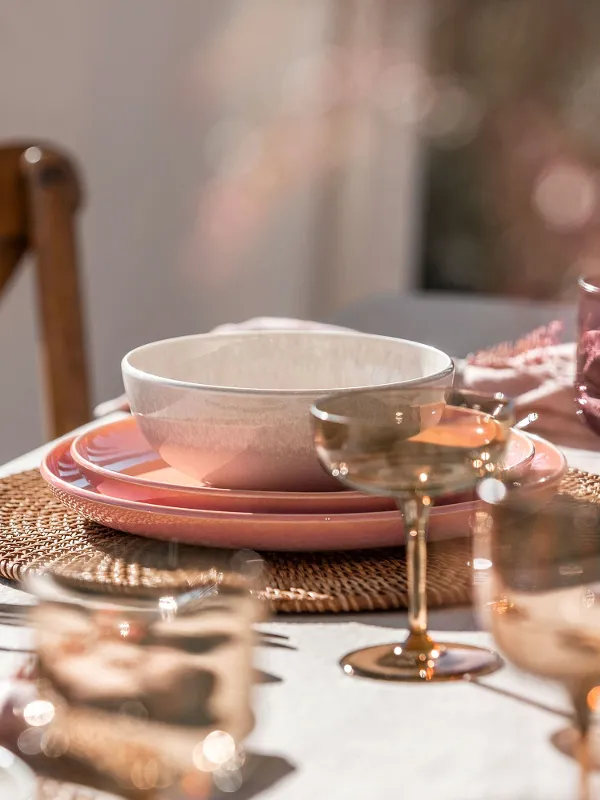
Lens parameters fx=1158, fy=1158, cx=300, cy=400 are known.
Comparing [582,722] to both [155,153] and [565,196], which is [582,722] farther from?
[565,196]

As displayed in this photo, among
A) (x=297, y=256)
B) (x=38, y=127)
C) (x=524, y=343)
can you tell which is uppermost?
(x=38, y=127)

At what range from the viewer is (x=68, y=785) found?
1.31ft

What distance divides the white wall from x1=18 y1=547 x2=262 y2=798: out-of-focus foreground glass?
199 cm

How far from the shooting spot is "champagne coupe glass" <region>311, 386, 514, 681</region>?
1.68ft

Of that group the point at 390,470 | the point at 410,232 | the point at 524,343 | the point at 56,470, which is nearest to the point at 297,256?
the point at 410,232

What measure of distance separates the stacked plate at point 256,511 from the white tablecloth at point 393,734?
9cm

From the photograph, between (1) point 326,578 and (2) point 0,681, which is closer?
(2) point 0,681

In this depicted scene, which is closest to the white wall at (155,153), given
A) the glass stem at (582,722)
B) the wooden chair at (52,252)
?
the wooden chair at (52,252)

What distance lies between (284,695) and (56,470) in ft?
1.06

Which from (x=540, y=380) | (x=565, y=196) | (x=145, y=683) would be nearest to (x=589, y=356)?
(x=540, y=380)

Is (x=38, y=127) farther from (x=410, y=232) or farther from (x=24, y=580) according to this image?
(x=24, y=580)

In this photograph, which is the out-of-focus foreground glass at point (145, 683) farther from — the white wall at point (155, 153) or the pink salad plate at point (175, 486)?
the white wall at point (155, 153)

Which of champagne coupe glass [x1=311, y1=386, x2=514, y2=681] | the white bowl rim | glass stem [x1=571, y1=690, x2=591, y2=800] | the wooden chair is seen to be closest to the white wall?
the wooden chair

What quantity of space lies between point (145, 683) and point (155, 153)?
2.57 metres
